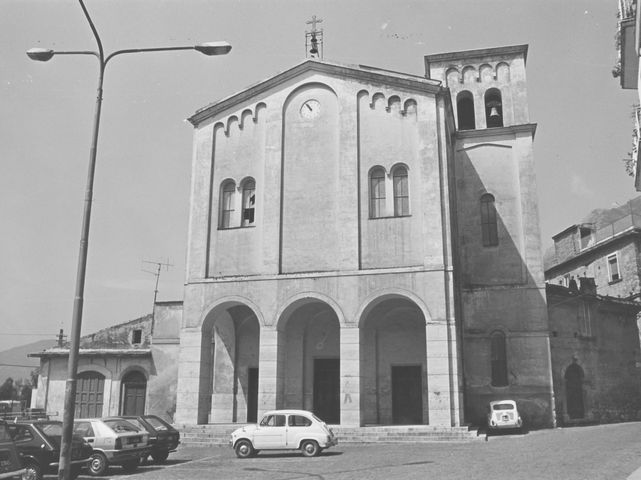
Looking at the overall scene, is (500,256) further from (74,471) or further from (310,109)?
(74,471)

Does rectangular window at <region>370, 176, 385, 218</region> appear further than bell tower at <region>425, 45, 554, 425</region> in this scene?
No

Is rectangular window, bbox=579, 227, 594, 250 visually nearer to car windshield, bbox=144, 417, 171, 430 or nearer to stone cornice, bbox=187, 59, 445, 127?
stone cornice, bbox=187, 59, 445, 127

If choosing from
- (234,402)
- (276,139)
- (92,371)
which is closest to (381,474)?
(234,402)

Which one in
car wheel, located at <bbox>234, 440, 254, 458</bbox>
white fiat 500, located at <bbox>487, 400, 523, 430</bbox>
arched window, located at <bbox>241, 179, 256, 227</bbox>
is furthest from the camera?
arched window, located at <bbox>241, 179, 256, 227</bbox>

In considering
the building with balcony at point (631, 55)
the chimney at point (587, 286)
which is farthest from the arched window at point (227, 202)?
the chimney at point (587, 286)

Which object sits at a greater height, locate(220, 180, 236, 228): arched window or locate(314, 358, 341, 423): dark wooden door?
locate(220, 180, 236, 228): arched window

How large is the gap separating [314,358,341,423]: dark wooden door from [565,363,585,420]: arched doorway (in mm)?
11342

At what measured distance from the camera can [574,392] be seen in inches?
1177

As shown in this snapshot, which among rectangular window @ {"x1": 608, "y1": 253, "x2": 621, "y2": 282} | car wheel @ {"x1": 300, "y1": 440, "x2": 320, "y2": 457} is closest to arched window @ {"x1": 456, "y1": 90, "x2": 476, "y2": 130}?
rectangular window @ {"x1": 608, "y1": 253, "x2": 621, "y2": 282}

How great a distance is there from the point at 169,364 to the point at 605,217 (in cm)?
3516

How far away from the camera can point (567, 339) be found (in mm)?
30016

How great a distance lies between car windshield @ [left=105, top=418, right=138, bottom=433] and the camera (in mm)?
16906

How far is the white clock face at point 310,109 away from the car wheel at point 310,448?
13.2 metres

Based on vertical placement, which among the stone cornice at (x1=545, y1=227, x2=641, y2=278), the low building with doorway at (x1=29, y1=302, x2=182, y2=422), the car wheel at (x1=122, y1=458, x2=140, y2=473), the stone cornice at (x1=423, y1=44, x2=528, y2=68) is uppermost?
the stone cornice at (x1=423, y1=44, x2=528, y2=68)
